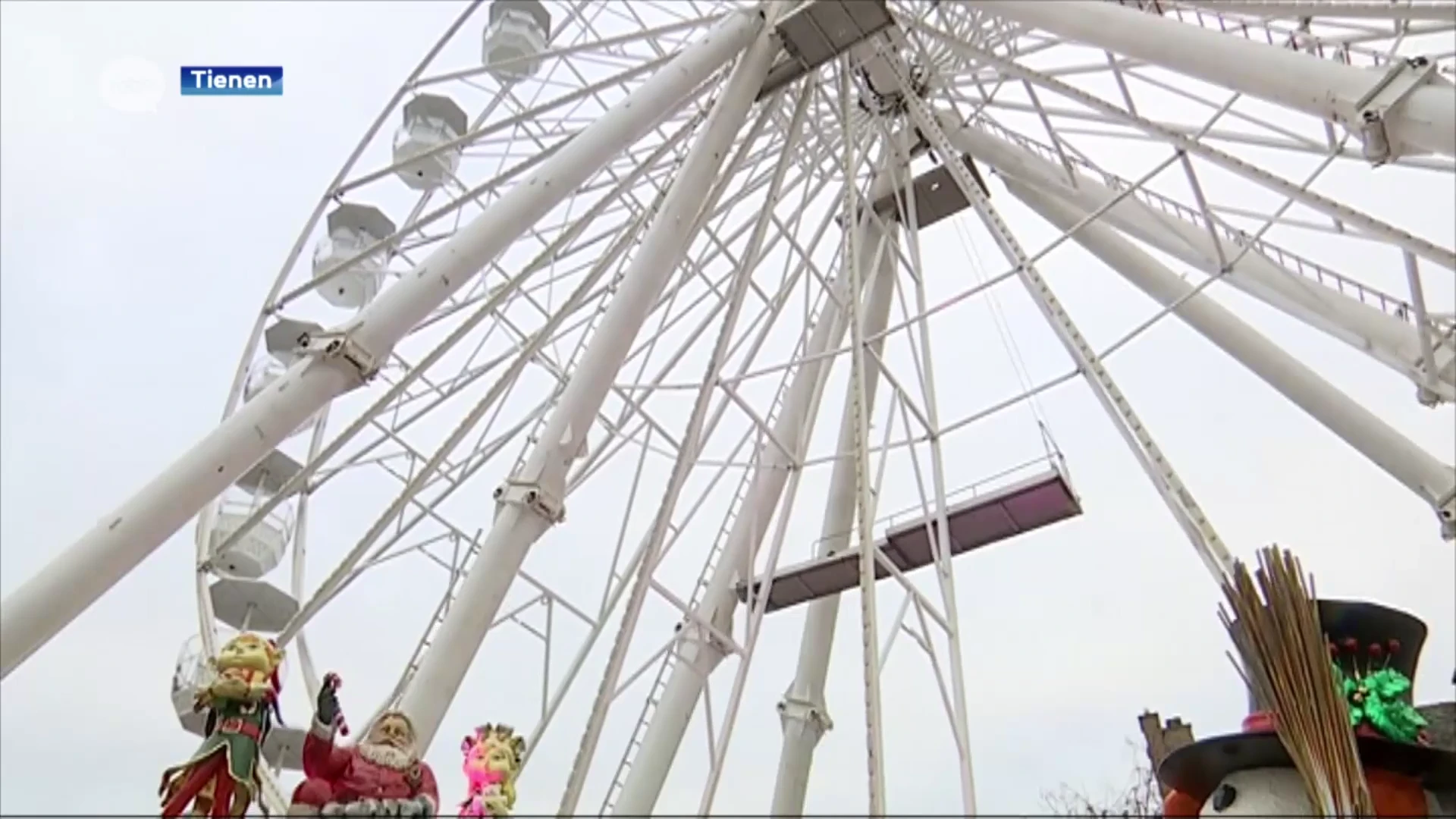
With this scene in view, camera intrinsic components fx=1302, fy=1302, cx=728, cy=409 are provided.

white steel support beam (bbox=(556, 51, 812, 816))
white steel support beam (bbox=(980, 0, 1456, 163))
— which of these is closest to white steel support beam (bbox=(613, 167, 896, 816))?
white steel support beam (bbox=(556, 51, 812, 816))

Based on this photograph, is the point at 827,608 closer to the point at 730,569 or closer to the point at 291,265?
the point at 730,569

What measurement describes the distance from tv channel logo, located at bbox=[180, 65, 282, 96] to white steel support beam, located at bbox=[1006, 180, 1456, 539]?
6.57m

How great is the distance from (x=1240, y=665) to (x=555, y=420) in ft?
13.9

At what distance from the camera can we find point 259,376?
12.9 metres

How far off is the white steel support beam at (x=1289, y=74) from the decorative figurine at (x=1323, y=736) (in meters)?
2.26

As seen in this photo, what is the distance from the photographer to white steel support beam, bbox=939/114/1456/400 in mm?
8984

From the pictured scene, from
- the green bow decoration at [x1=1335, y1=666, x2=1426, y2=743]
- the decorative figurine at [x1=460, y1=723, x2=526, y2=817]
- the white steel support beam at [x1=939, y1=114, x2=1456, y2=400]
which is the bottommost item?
the decorative figurine at [x1=460, y1=723, x2=526, y2=817]

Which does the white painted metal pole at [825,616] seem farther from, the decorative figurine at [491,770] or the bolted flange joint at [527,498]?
the decorative figurine at [491,770]

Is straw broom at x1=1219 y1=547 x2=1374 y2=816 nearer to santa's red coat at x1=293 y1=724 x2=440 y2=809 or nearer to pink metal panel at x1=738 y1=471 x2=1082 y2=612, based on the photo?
santa's red coat at x1=293 y1=724 x2=440 y2=809

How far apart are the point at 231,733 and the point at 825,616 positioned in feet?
24.4

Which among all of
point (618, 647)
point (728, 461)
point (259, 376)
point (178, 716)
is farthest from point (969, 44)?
point (178, 716)

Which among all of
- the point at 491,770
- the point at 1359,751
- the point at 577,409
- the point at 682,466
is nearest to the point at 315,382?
the point at 577,409

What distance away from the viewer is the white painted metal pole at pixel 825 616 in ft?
35.2

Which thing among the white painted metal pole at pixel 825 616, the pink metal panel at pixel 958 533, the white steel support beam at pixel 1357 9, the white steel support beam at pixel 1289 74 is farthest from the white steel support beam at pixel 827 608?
the white steel support beam at pixel 1357 9
